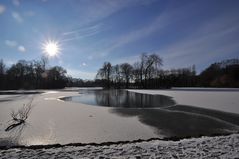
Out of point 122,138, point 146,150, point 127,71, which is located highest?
point 127,71

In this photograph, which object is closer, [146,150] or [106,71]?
[146,150]

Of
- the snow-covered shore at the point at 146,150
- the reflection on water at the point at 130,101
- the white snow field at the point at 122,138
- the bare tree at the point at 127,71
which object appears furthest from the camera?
the bare tree at the point at 127,71

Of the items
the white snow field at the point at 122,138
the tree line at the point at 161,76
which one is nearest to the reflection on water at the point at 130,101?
the white snow field at the point at 122,138

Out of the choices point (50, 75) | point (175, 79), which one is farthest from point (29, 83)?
point (175, 79)

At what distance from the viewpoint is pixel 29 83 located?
253 ft

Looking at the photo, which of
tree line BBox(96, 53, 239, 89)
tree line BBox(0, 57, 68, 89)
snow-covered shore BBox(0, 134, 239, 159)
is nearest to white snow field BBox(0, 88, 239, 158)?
snow-covered shore BBox(0, 134, 239, 159)

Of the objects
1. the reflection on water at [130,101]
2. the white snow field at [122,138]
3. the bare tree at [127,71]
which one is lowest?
the white snow field at [122,138]

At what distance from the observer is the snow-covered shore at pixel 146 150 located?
211 inches

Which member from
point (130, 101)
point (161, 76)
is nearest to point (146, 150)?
point (130, 101)

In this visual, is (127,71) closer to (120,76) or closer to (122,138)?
(120,76)

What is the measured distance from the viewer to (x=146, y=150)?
571 cm

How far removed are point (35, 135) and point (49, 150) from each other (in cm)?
253

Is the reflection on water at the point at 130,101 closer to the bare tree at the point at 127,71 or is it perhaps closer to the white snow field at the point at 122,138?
the white snow field at the point at 122,138

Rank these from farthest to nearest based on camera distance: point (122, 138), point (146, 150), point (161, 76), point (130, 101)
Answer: point (161, 76)
point (130, 101)
point (122, 138)
point (146, 150)
